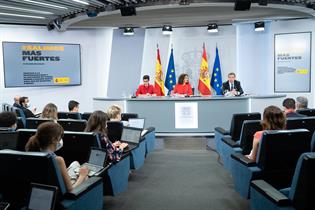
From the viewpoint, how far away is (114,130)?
4699 mm

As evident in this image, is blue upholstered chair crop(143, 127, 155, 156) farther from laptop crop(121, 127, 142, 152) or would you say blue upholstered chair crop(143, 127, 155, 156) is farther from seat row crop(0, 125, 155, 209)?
seat row crop(0, 125, 155, 209)

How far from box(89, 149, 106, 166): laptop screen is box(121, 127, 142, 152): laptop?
4.74ft

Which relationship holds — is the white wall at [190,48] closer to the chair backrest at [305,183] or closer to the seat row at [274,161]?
the seat row at [274,161]

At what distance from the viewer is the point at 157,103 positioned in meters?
7.62

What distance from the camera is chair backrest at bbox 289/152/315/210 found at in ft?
7.22

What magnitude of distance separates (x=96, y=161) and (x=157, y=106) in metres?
4.50

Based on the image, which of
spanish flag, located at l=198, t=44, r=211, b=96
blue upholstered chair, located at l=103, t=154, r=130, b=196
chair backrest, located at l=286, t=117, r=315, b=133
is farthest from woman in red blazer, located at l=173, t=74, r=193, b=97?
blue upholstered chair, located at l=103, t=154, r=130, b=196

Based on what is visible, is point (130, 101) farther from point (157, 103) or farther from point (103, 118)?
point (103, 118)

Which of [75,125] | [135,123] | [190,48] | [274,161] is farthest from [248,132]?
[190,48]

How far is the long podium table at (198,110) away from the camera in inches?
293

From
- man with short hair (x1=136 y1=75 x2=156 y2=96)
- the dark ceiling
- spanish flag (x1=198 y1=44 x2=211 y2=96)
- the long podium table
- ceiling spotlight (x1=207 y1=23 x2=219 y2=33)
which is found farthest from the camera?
spanish flag (x1=198 y1=44 x2=211 y2=96)

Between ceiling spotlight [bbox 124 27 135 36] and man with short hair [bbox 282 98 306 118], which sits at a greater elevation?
ceiling spotlight [bbox 124 27 135 36]

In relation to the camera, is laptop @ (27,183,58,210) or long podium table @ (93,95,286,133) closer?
laptop @ (27,183,58,210)

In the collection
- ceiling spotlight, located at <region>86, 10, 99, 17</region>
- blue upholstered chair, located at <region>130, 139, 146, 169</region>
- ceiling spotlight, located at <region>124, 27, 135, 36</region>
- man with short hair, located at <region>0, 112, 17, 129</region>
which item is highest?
ceiling spotlight, located at <region>86, 10, 99, 17</region>
